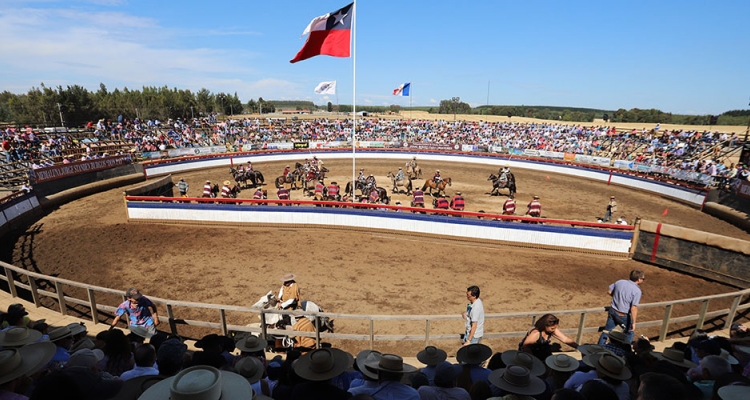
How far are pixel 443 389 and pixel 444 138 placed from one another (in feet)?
174

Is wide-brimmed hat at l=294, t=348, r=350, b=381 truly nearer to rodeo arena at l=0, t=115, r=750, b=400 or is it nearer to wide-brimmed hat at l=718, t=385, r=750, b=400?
rodeo arena at l=0, t=115, r=750, b=400

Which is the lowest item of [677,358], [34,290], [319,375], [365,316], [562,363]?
[34,290]

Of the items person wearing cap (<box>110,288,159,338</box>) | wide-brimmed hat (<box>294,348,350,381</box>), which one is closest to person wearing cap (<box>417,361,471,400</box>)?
wide-brimmed hat (<box>294,348,350,381</box>)

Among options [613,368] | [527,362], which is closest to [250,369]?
[527,362]

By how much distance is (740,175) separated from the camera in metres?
22.7

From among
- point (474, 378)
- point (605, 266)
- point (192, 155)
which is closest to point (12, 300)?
point (474, 378)

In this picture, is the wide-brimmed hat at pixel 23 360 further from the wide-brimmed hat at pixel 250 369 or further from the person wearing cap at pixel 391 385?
the person wearing cap at pixel 391 385

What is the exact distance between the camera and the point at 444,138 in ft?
Answer: 179

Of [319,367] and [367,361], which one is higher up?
[319,367]

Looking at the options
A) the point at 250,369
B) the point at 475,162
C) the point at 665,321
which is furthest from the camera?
the point at 475,162

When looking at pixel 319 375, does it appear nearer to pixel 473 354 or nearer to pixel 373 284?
pixel 473 354

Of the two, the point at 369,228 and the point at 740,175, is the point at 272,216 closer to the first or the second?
the point at 369,228

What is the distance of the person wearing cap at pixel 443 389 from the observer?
12.0 feet

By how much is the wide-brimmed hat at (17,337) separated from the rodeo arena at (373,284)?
0.03 m
